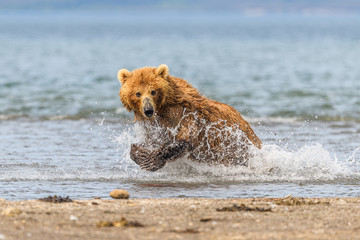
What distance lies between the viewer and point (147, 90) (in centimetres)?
852

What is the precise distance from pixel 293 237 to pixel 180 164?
12.1 ft

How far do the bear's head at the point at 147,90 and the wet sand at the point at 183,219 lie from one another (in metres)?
1.63

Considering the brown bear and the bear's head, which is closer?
the bear's head

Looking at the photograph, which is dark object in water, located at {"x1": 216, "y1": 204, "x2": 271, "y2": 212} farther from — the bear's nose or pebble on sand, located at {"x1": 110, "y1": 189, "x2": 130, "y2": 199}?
the bear's nose

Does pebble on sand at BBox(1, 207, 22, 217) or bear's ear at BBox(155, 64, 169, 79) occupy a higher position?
bear's ear at BBox(155, 64, 169, 79)

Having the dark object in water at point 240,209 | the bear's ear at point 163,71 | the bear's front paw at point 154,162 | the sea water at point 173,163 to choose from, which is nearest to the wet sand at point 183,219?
the dark object in water at point 240,209

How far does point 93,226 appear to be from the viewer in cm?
587

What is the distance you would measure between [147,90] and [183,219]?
2.69 meters

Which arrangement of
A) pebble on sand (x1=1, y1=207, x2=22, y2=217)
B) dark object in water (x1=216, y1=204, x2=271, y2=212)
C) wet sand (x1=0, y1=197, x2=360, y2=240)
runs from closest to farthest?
wet sand (x1=0, y1=197, x2=360, y2=240) < pebble on sand (x1=1, y1=207, x2=22, y2=217) < dark object in water (x1=216, y1=204, x2=271, y2=212)

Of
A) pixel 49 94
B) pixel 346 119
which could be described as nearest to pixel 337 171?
pixel 346 119

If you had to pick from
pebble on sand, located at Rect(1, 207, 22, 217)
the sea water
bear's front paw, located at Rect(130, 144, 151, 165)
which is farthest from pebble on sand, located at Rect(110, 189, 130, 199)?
bear's front paw, located at Rect(130, 144, 151, 165)

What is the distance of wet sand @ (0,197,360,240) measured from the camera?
5.65 metres

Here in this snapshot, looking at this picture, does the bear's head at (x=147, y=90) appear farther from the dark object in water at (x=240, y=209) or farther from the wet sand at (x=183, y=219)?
the dark object in water at (x=240, y=209)

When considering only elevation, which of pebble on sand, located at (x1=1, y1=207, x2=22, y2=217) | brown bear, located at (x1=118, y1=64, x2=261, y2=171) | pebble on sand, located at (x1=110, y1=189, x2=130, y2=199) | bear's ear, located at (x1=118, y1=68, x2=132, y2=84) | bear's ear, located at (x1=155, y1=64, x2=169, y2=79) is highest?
bear's ear, located at (x1=155, y1=64, x2=169, y2=79)
